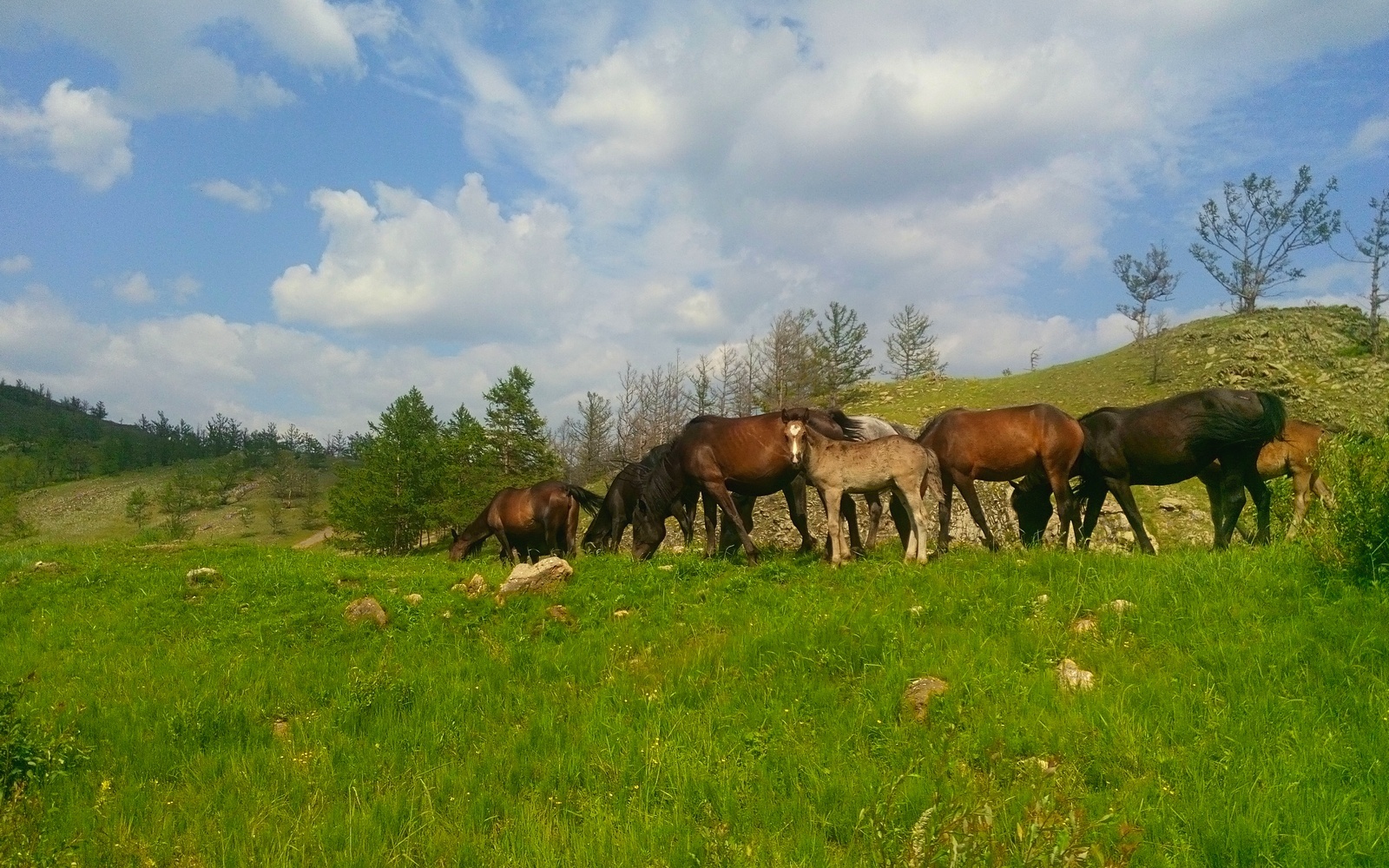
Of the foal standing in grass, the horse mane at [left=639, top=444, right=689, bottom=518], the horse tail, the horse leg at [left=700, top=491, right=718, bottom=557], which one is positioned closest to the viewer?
the foal standing in grass

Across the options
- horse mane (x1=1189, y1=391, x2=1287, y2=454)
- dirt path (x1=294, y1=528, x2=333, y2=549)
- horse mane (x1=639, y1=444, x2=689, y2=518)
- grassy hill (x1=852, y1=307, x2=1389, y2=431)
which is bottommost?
dirt path (x1=294, y1=528, x2=333, y2=549)

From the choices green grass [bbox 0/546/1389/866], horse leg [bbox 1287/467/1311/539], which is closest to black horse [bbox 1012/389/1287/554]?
horse leg [bbox 1287/467/1311/539]

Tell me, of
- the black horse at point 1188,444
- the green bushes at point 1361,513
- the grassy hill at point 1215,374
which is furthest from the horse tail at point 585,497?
the grassy hill at point 1215,374

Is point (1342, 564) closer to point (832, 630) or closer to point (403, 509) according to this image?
point (832, 630)

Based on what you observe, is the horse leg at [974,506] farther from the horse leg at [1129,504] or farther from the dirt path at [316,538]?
the dirt path at [316,538]

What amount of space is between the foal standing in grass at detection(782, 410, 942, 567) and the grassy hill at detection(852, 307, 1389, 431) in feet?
87.4

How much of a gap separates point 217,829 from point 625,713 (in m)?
3.02

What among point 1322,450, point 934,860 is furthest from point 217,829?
point 1322,450

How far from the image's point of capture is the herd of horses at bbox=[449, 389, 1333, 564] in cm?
1119

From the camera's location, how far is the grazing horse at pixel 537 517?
62.1 ft

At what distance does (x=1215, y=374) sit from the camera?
38.1 meters

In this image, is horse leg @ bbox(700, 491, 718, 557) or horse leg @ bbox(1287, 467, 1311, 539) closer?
horse leg @ bbox(700, 491, 718, 557)

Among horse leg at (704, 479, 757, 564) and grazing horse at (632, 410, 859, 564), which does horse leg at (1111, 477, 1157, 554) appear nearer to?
grazing horse at (632, 410, 859, 564)

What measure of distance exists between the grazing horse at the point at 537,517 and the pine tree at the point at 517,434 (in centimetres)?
2802
